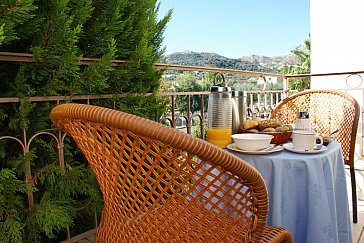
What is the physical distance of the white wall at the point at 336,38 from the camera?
7.43 m

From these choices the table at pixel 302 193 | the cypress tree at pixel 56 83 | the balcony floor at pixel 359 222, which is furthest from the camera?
the balcony floor at pixel 359 222

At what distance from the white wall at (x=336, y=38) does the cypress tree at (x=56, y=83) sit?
21.4ft

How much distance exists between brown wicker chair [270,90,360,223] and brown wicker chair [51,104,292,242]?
5.66 feet

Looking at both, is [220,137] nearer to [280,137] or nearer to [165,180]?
[280,137]

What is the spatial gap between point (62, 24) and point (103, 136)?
0.81 metres

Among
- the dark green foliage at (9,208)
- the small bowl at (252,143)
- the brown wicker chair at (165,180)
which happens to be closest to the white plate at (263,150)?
the small bowl at (252,143)

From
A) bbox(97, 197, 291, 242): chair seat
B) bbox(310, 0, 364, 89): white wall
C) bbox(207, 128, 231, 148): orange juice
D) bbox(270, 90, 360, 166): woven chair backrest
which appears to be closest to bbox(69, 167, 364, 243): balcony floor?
bbox(270, 90, 360, 166): woven chair backrest

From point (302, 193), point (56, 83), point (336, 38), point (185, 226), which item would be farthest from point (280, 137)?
point (336, 38)

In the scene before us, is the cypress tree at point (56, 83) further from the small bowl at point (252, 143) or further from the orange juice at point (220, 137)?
the small bowl at point (252, 143)

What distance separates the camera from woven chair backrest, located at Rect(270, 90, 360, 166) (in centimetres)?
218

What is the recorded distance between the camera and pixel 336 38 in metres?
8.02

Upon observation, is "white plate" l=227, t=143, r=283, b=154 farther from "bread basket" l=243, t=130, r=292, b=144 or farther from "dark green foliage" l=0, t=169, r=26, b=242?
"dark green foliage" l=0, t=169, r=26, b=242

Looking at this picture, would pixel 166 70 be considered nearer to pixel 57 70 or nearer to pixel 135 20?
Result: pixel 135 20

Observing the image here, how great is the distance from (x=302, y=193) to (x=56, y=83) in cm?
121
